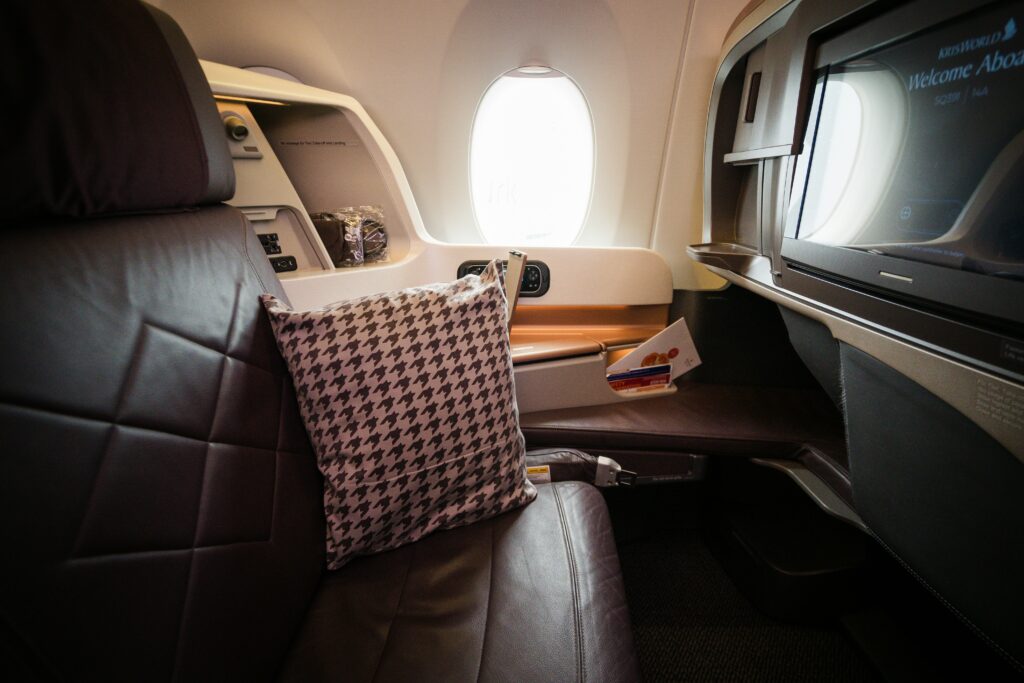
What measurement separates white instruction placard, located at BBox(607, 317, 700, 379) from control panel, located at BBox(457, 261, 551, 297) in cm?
42

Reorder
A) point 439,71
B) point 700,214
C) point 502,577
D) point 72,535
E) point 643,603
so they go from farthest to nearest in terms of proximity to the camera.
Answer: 1. point 700,214
2. point 439,71
3. point 643,603
4. point 502,577
5. point 72,535

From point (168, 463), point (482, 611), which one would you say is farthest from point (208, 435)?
point (482, 611)

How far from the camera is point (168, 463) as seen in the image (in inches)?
24.6

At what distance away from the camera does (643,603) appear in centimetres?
144

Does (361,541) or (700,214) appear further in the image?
(700,214)

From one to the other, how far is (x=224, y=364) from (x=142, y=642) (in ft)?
1.27

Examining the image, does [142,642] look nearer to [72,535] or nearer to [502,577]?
[72,535]

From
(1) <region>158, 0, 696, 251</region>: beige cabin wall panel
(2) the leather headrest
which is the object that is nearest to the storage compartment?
(1) <region>158, 0, 696, 251</region>: beige cabin wall panel

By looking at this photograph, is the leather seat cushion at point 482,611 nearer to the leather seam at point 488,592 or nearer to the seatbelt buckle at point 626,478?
the leather seam at point 488,592

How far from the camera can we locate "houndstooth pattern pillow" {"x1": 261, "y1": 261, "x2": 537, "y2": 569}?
828 mm

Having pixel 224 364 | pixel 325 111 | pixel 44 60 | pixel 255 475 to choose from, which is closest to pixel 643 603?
pixel 255 475

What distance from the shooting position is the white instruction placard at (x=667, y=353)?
1.53 m

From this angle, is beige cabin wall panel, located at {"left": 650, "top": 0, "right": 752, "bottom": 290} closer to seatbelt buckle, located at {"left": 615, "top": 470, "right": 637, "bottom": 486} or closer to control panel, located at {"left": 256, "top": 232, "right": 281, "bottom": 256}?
seatbelt buckle, located at {"left": 615, "top": 470, "right": 637, "bottom": 486}

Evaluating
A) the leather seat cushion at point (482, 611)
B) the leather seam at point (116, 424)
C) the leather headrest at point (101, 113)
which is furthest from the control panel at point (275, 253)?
the leather seat cushion at point (482, 611)
